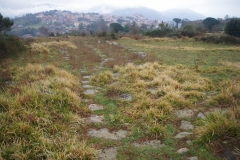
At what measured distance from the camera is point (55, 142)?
2971 mm

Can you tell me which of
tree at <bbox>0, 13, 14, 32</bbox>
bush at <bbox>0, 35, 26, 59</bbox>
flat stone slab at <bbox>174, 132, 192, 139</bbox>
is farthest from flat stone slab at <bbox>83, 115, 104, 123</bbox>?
tree at <bbox>0, 13, 14, 32</bbox>

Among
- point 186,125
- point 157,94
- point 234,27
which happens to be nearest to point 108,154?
point 186,125

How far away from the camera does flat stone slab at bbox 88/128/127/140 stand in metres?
3.50

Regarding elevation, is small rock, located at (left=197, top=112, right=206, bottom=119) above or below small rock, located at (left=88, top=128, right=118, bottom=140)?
above

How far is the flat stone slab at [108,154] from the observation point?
2913 mm

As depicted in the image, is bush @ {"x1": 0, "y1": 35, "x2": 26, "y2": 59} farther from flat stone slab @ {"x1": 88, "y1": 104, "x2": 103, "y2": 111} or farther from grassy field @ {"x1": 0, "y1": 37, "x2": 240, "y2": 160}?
flat stone slab @ {"x1": 88, "y1": 104, "x2": 103, "y2": 111}

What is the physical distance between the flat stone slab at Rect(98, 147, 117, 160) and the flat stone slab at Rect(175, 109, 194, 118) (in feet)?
6.22

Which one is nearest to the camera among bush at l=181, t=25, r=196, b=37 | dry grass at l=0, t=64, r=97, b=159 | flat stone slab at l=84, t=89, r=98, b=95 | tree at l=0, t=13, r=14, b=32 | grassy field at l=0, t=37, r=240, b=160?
dry grass at l=0, t=64, r=97, b=159

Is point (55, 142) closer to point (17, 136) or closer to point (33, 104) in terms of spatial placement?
point (17, 136)

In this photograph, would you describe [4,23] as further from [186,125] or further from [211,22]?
[211,22]

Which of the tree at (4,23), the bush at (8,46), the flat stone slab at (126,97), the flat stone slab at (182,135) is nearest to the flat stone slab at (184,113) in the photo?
the flat stone slab at (182,135)

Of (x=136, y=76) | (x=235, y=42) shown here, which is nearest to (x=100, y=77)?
(x=136, y=76)

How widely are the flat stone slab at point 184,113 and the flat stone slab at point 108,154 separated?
1.90 m

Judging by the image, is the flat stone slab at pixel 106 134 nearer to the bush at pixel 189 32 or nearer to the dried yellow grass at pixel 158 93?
the dried yellow grass at pixel 158 93
